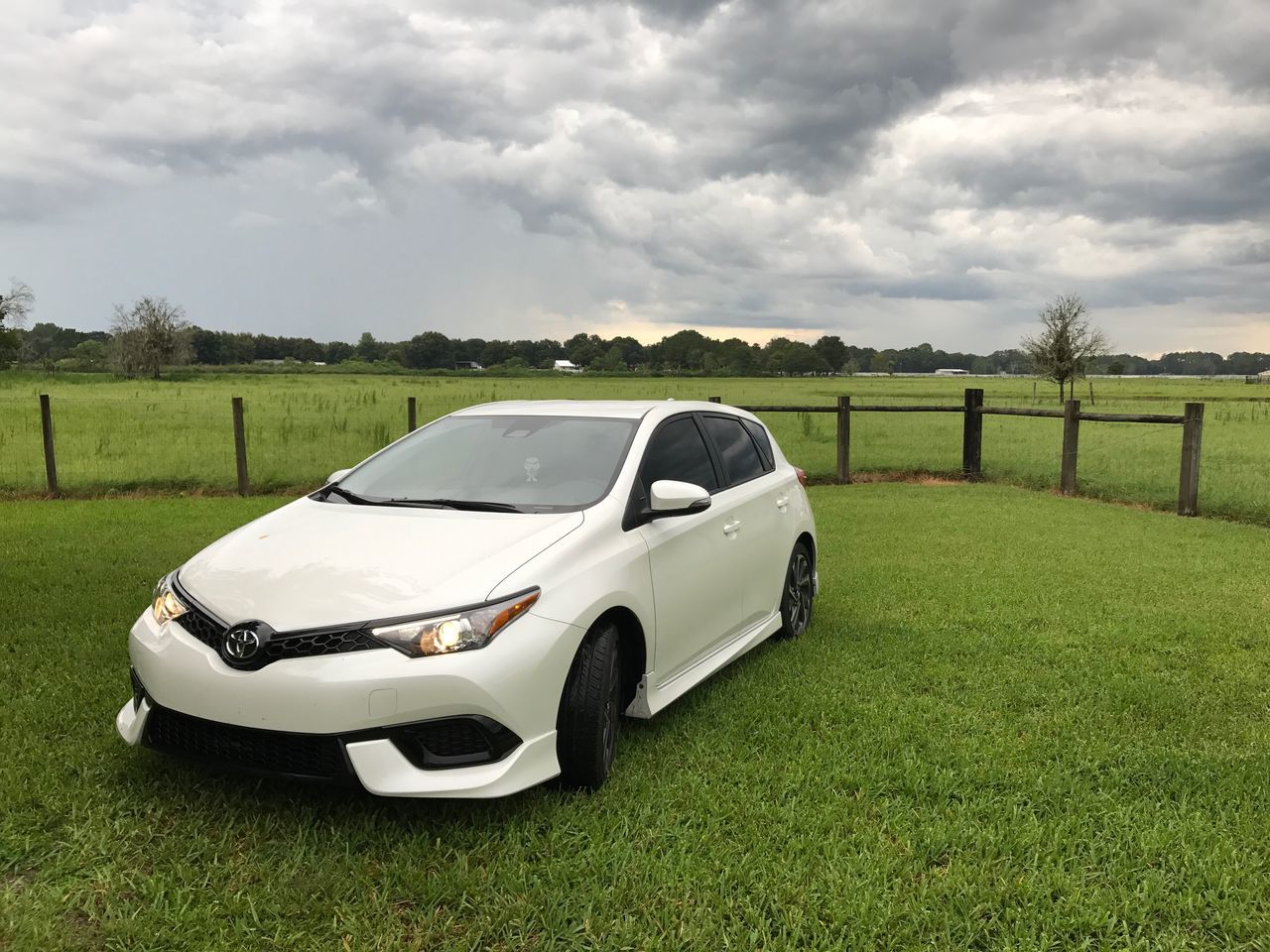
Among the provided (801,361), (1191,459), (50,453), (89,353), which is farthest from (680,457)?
(801,361)

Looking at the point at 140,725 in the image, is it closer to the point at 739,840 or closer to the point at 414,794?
the point at 414,794

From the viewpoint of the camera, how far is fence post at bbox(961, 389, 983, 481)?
576 inches

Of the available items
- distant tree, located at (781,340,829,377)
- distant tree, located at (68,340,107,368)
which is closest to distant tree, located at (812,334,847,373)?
distant tree, located at (781,340,829,377)

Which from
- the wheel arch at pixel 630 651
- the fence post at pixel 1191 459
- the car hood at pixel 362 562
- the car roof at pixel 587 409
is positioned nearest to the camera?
the car hood at pixel 362 562

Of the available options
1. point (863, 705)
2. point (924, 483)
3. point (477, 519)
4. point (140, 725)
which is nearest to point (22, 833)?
point (140, 725)

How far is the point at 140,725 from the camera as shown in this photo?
3344 millimetres

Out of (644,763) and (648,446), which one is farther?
(648,446)

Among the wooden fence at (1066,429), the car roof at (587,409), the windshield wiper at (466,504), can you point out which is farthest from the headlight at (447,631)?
the wooden fence at (1066,429)

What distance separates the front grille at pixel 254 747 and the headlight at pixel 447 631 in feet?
1.24

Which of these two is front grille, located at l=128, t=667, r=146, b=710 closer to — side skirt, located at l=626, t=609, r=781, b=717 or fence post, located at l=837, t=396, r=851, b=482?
side skirt, located at l=626, t=609, r=781, b=717

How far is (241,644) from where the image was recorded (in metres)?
3.05

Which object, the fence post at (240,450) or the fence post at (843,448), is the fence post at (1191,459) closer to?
the fence post at (843,448)

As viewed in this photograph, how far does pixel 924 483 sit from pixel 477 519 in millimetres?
11932

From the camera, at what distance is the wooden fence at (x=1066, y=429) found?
37.2 feet
